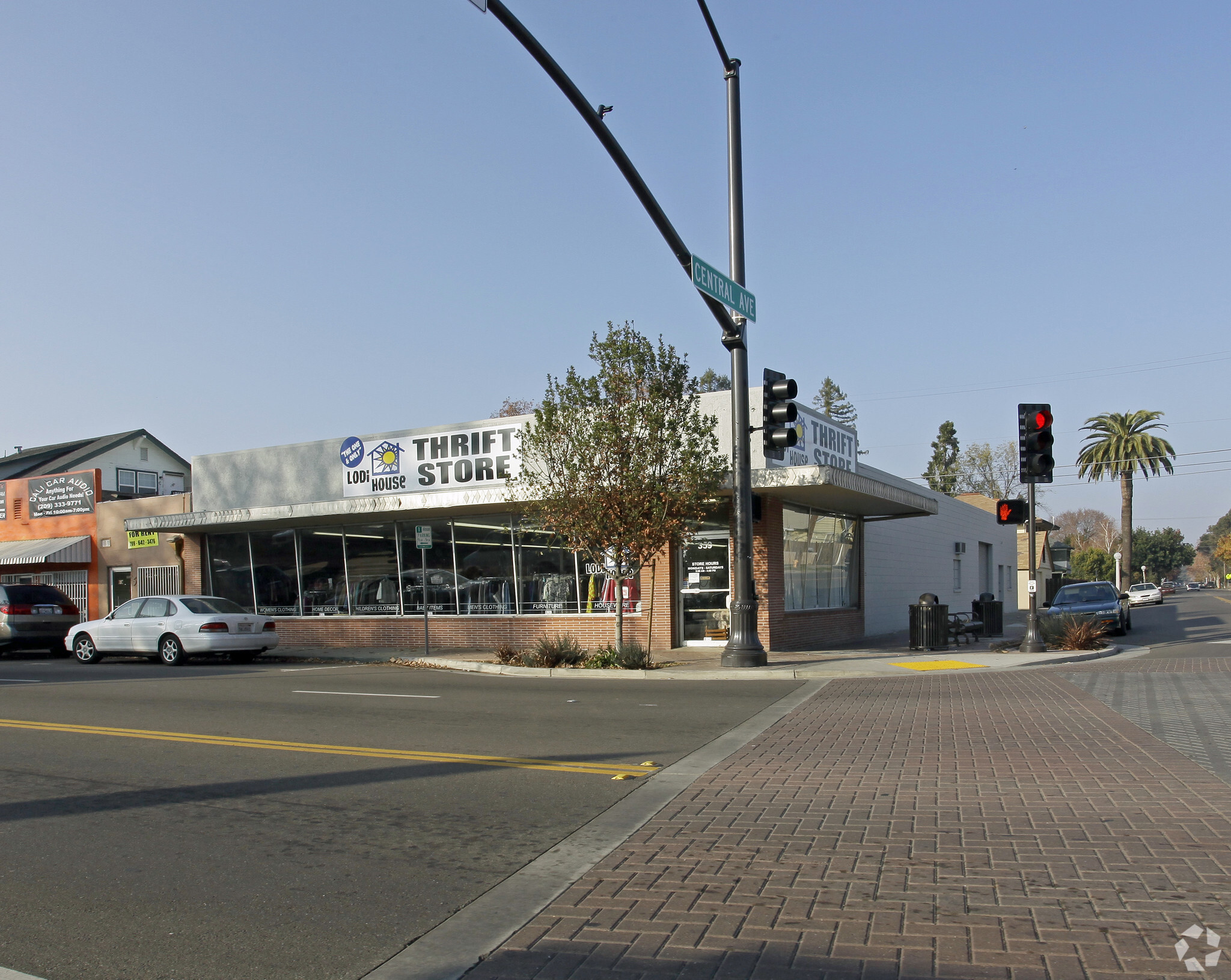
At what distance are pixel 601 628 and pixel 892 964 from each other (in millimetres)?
17977

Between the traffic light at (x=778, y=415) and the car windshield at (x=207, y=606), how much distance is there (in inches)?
479

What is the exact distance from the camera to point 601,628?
21.9 meters

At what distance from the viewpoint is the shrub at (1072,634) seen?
19.0 meters

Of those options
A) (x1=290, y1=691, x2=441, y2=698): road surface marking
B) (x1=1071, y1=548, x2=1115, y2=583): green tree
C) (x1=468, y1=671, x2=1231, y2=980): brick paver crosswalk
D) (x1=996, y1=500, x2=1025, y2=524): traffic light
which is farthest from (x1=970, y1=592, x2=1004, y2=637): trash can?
(x1=1071, y1=548, x2=1115, y2=583): green tree

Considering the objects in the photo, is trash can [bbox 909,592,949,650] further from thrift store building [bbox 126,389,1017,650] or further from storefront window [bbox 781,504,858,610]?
storefront window [bbox 781,504,858,610]

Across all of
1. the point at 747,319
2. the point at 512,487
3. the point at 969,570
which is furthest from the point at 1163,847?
the point at 969,570

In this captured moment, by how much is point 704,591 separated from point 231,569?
47.0 feet

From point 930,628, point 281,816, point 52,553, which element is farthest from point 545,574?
point 52,553

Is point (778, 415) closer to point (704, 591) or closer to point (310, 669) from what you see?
point (704, 591)

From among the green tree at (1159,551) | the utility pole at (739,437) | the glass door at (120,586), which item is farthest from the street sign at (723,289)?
the green tree at (1159,551)

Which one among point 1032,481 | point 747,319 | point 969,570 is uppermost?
point 747,319

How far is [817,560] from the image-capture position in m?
23.5

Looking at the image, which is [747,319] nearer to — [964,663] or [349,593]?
[964,663]

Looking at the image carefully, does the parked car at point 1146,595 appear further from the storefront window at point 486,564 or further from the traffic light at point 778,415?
the traffic light at point 778,415
